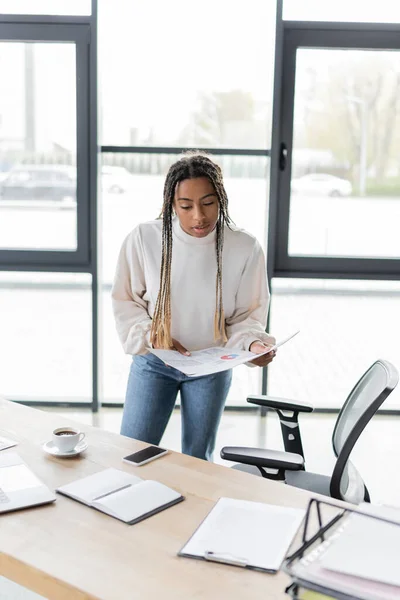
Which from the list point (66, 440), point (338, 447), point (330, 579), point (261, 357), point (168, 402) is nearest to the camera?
point (330, 579)

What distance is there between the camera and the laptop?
4.66ft

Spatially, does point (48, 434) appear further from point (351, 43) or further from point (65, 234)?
point (351, 43)

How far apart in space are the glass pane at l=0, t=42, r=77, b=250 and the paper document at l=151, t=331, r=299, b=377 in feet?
6.33

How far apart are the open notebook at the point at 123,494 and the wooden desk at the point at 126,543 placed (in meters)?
0.02

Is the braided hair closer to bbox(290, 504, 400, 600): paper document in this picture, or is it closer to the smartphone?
the smartphone

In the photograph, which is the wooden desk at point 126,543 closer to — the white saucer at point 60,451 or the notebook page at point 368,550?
the white saucer at point 60,451

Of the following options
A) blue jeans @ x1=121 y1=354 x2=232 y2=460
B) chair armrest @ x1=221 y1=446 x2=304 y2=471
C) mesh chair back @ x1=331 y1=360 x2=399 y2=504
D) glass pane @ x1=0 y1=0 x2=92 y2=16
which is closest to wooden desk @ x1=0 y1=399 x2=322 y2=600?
chair armrest @ x1=221 y1=446 x2=304 y2=471

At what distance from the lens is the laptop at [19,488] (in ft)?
4.66

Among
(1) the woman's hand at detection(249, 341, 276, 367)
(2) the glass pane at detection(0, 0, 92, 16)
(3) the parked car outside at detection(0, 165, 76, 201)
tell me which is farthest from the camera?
(3) the parked car outside at detection(0, 165, 76, 201)

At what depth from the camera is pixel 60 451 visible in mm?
1676

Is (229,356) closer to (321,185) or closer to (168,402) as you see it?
(168,402)

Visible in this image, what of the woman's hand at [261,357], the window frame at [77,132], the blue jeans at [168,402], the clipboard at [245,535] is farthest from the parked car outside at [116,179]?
the clipboard at [245,535]

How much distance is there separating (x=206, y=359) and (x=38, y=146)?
2207mm

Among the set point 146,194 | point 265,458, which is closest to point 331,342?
point 146,194
